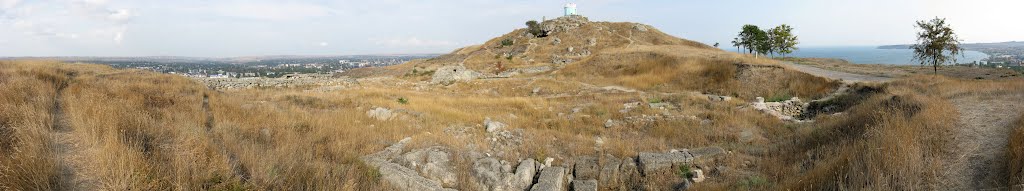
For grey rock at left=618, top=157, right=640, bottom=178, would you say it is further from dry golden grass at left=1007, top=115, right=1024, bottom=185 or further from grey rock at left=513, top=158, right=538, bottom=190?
dry golden grass at left=1007, top=115, right=1024, bottom=185

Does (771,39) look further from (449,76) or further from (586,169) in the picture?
(586,169)

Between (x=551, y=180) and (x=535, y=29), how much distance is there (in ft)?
157

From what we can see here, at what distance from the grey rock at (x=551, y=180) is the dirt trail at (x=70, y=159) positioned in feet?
15.5

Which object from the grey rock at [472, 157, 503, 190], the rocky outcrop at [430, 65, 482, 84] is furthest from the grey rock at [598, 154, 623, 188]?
the rocky outcrop at [430, 65, 482, 84]

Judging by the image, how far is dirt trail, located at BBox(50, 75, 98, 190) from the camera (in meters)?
3.35

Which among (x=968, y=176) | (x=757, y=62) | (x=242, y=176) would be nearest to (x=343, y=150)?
(x=242, y=176)

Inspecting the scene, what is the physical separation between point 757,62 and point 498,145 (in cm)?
1779

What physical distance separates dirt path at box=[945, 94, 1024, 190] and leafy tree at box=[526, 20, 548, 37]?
145ft

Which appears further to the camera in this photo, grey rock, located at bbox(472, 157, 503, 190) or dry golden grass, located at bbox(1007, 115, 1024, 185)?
grey rock, located at bbox(472, 157, 503, 190)

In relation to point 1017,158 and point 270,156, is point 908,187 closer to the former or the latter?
point 1017,158

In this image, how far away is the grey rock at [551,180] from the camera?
20.9 ft

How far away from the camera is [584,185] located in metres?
6.58

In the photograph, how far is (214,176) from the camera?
379cm

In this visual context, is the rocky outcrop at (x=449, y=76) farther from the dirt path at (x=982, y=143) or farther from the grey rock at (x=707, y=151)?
the dirt path at (x=982, y=143)
